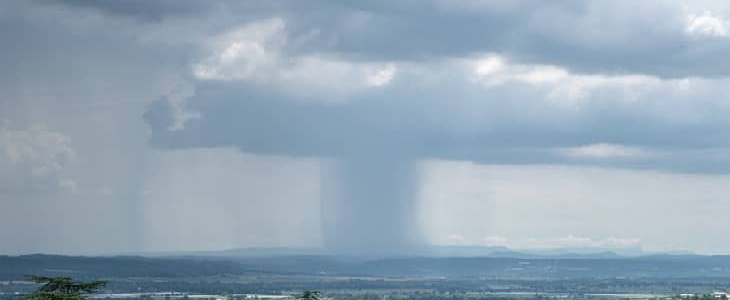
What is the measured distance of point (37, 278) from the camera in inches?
3750

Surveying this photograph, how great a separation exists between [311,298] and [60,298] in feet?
65.8

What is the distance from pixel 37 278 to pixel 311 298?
21.5m

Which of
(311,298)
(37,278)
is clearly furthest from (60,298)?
(311,298)

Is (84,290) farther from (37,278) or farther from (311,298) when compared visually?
(311,298)

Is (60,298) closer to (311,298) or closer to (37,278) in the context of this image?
(37,278)

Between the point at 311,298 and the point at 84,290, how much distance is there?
714 inches

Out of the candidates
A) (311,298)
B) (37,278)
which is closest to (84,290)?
(37,278)

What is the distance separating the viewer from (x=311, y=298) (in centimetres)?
10088

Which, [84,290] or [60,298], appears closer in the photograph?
[60,298]

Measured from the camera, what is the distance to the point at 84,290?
99.8m

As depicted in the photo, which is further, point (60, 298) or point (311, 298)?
point (311, 298)

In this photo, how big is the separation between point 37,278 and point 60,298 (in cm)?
375
